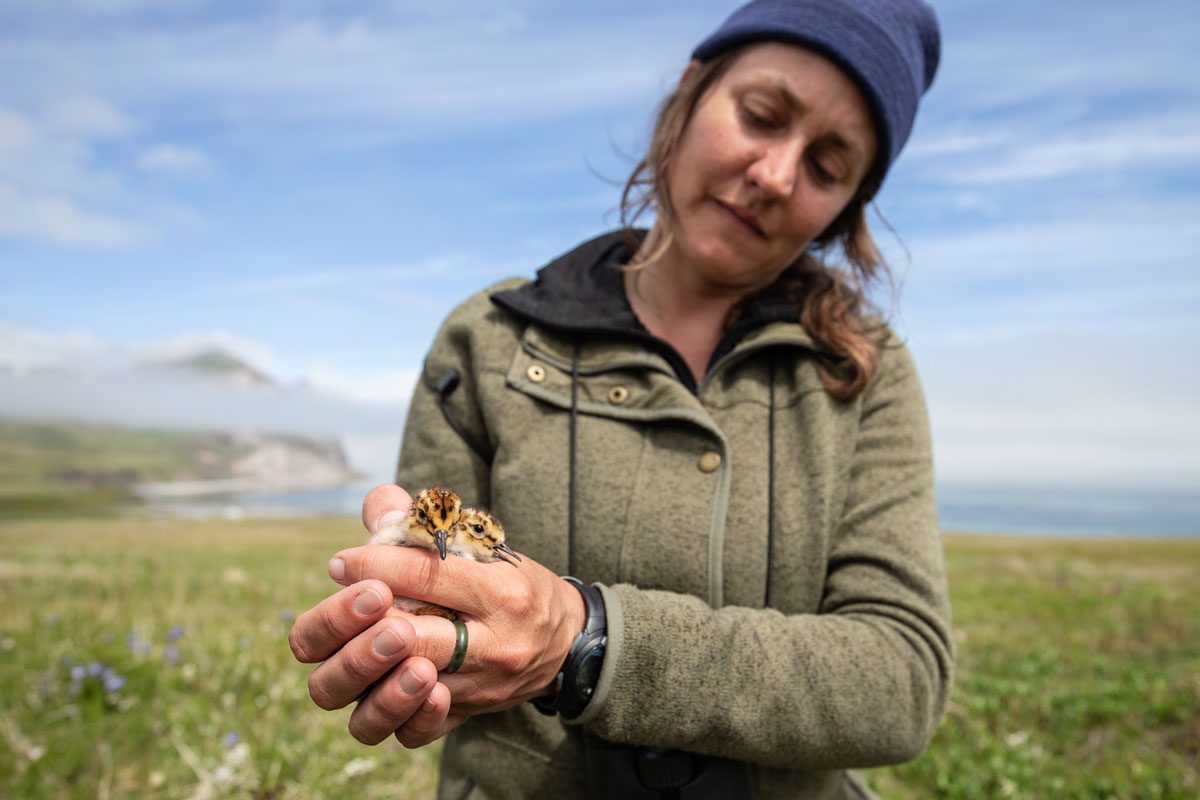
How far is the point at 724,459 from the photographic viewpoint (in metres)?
3.79

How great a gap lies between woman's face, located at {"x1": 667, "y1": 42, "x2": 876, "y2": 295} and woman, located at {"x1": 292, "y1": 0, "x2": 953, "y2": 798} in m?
0.01

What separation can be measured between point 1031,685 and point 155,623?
8.76m

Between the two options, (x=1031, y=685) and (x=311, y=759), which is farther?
(x=1031, y=685)

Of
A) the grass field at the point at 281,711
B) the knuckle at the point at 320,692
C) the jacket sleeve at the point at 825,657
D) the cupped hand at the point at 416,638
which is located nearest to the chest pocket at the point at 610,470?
the jacket sleeve at the point at 825,657

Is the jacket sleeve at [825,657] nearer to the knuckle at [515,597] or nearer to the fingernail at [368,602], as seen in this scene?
the knuckle at [515,597]

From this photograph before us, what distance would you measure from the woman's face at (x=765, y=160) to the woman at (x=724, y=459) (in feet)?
0.04

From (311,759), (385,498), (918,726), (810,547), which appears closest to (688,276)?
(810,547)

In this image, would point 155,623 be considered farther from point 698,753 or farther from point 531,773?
point 698,753

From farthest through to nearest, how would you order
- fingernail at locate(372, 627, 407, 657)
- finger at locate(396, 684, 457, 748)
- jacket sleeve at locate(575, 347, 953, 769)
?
jacket sleeve at locate(575, 347, 953, 769)
finger at locate(396, 684, 457, 748)
fingernail at locate(372, 627, 407, 657)

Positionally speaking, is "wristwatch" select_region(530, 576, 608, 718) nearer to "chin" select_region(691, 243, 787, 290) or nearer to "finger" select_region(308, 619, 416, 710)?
"finger" select_region(308, 619, 416, 710)

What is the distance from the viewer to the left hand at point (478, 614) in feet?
8.45

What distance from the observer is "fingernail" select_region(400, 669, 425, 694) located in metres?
2.44

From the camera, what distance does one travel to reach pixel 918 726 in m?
3.53

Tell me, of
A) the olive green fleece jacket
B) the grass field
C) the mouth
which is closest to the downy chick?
the olive green fleece jacket
